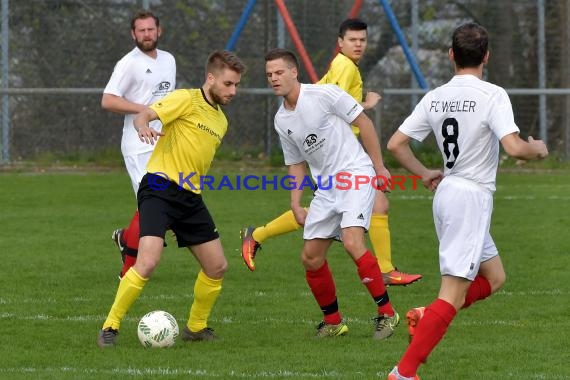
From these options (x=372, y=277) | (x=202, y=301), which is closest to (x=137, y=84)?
(x=202, y=301)

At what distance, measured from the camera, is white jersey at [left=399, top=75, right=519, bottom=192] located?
6074mm

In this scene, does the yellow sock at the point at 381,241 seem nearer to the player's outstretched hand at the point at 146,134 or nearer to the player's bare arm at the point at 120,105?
the player's bare arm at the point at 120,105

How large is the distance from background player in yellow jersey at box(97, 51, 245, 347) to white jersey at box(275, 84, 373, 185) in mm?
433

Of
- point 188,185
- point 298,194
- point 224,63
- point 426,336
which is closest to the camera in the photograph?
point 426,336

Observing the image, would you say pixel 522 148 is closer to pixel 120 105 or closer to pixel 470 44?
pixel 470 44

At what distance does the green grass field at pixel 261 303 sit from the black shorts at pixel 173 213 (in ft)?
2.13

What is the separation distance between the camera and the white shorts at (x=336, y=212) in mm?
7711

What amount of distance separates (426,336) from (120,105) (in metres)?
4.30

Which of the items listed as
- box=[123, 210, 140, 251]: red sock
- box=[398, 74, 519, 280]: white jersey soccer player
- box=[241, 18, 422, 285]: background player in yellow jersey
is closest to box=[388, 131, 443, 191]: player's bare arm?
box=[398, 74, 519, 280]: white jersey soccer player

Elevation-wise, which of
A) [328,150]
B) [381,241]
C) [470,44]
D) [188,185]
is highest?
[470,44]

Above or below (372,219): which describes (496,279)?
above

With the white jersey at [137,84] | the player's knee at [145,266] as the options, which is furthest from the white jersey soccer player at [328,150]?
the white jersey at [137,84]

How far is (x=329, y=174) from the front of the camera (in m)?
7.91

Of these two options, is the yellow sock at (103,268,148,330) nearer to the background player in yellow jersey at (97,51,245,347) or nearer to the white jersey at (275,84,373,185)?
the background player in yellow jersey at (97,51,245,347)
